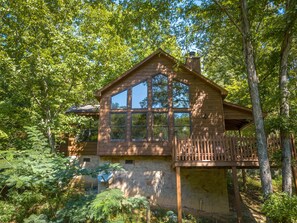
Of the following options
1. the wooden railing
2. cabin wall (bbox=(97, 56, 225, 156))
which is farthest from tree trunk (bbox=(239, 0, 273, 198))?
cabin wall (bbox=(97, 56, 225, 156))

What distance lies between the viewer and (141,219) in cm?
939

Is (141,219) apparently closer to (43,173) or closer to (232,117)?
(43,173)

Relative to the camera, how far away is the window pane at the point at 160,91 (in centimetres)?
1204

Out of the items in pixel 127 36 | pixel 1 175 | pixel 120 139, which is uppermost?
pixel 127 36

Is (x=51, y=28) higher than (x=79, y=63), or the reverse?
(x=51, y=28)

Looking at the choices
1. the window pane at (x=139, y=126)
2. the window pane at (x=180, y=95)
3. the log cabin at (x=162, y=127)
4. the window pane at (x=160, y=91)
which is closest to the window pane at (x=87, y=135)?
the log cabin at (x=162, y=127)

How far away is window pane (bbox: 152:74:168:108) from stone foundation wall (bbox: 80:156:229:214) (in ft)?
9.23

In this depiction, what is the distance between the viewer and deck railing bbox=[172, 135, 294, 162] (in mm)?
9633

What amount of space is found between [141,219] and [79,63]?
798 centimetres

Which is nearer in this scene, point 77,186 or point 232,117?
point 232,117

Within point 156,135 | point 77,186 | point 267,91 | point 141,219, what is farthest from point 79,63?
point 267,91

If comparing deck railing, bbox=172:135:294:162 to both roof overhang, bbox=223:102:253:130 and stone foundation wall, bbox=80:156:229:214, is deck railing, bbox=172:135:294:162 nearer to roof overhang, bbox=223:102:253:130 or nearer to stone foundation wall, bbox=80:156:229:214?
stone foundation wall, bbox=80:156:229:214

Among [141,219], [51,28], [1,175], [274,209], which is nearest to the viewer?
[1,175]

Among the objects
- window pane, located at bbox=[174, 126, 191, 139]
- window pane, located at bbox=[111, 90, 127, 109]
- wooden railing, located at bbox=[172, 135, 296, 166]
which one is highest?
window pane, located at bbox=[111, 90, 127, 109]
